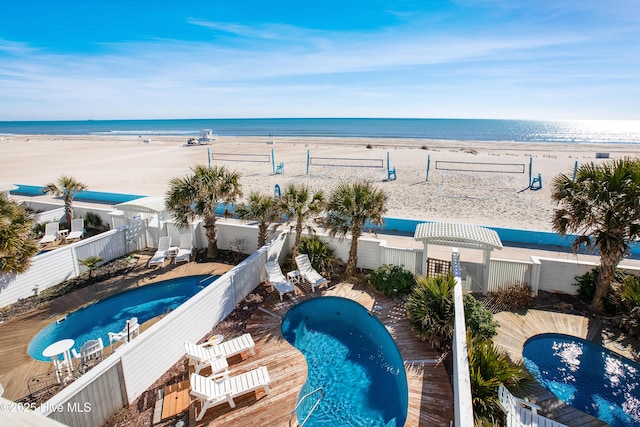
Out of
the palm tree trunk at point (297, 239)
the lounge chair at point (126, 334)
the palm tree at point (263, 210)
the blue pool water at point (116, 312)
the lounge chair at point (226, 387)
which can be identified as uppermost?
the palm tree at point (263, 210)

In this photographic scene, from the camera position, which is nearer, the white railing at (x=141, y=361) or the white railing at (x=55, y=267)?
the white railing at (x=141, y=361)

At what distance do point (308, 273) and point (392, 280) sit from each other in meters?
2.34

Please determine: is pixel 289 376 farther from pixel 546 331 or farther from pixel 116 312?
pixel 546 331

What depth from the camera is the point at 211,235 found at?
12.4m

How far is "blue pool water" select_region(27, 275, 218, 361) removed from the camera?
27.7 ft

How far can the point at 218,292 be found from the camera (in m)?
8.57

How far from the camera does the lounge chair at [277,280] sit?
986cm

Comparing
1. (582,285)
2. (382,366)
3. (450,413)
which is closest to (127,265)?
(382,366)

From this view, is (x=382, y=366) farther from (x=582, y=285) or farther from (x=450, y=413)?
(x=582, y=285)

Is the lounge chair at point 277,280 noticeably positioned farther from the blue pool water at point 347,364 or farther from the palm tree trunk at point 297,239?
the palm tree trunk at point 297,239

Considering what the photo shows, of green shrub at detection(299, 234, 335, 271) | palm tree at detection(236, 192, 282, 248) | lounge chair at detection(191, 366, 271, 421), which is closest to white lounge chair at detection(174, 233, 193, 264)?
palm tree at detection(236, 192, 282, 248)

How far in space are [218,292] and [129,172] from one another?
25663 mm

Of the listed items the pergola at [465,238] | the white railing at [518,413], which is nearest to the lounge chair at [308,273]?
the pergola at [465,238]

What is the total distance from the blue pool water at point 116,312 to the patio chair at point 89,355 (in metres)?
1.21
